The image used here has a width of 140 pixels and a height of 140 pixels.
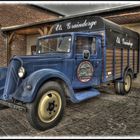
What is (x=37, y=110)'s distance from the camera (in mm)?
3670

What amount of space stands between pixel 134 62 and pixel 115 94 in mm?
1806

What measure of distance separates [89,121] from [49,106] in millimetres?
1081

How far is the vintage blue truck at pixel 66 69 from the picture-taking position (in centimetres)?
374

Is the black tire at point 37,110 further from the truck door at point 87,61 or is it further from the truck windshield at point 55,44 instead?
the truck windshield at point 55,44

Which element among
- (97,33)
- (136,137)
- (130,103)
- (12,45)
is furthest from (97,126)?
(12,45)

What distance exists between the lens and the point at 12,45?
49.0 feet

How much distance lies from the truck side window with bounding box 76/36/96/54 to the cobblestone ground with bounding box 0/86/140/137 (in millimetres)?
1666

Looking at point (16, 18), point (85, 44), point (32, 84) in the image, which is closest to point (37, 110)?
point (32, 84)

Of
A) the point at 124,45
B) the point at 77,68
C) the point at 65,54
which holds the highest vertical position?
the point at 124,45

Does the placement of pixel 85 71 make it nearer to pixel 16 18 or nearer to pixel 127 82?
pixel 127 82

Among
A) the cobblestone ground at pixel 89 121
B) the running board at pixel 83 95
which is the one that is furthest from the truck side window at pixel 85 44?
the cobblestone ground at pixel 89 121

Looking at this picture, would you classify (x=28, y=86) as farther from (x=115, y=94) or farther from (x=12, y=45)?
(x=12, y=45)

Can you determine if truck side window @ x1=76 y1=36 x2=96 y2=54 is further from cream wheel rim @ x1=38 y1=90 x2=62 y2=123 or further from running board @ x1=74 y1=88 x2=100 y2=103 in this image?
cream wheel rim @ x1=38 y1=90 x2=62 y2=123

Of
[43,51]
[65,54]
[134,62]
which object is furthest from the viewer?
[134,62]
